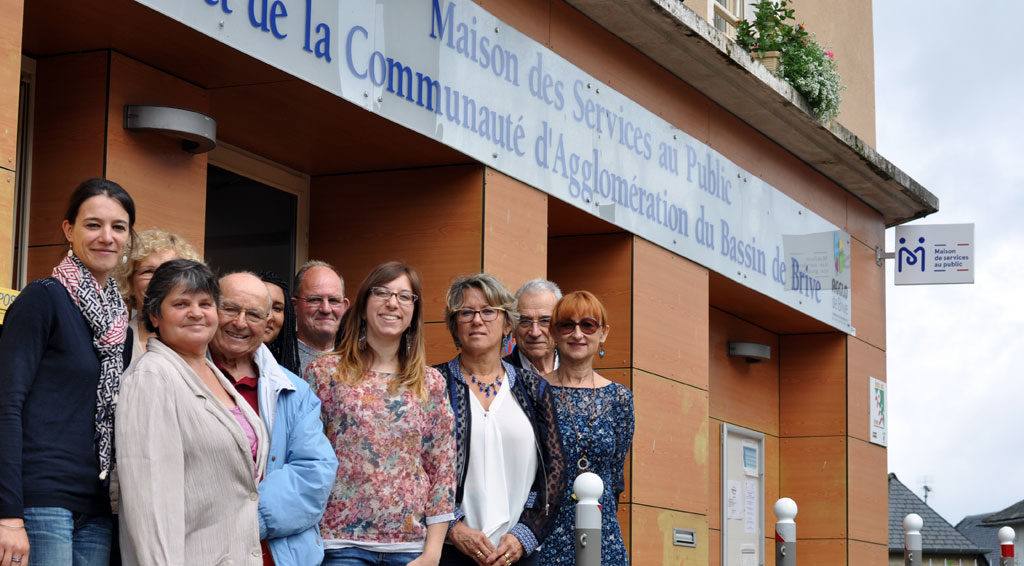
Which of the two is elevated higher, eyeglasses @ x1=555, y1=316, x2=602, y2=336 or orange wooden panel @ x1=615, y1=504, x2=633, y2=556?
eyeglasses @ x1=555, y1=316, x2=602, y2=336

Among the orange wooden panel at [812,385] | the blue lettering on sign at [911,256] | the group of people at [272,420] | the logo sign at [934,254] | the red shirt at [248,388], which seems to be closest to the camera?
the group of people at [272,420]

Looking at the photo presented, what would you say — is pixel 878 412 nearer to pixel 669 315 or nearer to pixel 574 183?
pixel 669 315

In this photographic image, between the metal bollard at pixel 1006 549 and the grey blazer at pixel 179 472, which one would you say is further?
the metal bollard at pixel 1006 549

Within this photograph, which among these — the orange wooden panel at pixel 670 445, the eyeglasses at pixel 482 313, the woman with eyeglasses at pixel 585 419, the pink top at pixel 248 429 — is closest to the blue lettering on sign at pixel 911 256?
the orange wooden panel at pixel 670 445

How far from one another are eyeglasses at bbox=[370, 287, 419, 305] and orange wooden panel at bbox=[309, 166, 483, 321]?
3.47m

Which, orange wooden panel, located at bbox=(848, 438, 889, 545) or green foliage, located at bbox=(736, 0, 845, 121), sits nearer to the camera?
green foliage, located at bbox=(736, 0, 845, 121)

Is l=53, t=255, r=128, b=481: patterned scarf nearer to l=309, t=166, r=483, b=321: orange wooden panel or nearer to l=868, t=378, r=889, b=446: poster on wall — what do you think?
l=309, t=166, r=483, b=321: orange wooden panel

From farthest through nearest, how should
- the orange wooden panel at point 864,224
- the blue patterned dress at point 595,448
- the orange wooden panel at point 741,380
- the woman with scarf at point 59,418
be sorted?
the orange wooden panel at point 864,224, the orange wooden panel at point 741,380, the blue patterned dress at point 595,448, the woman with scarf at point 59,418

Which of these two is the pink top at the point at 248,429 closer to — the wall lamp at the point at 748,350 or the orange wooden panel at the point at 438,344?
the orange wooden panel at the point at 438,344

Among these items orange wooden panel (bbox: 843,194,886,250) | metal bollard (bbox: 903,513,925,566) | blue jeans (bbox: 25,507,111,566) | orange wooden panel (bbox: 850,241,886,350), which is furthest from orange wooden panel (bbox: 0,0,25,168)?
orange wooden panel (bbox: 850,241,886,350)

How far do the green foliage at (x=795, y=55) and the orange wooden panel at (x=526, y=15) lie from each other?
403cm

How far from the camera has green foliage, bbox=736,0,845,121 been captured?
1351cm

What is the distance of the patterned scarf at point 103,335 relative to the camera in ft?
14.8

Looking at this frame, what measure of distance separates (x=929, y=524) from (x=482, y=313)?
4659 cm
